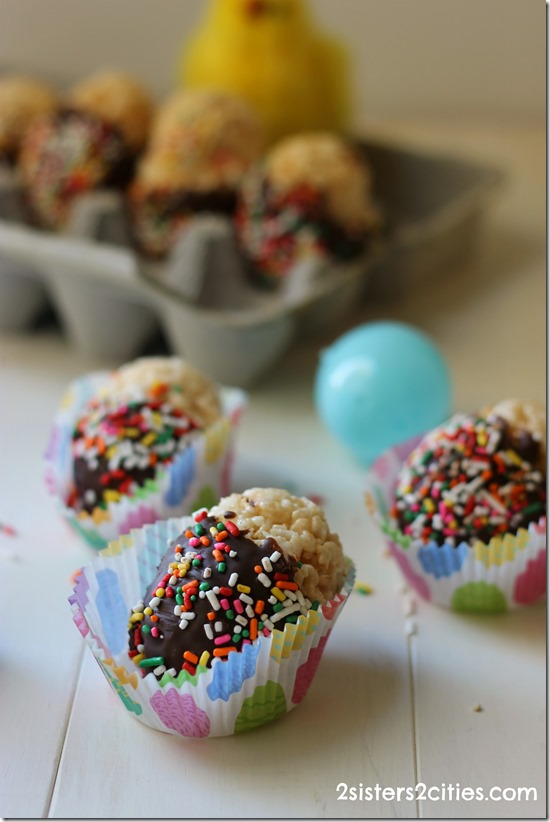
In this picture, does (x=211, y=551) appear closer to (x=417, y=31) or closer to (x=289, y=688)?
(x=289, y=688)

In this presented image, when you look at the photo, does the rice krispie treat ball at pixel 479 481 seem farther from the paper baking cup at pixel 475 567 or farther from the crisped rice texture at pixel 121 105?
Result: the crisped rice texture at pixel 121 105

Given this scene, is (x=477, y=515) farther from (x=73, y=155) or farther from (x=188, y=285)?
(x=73, y=155)

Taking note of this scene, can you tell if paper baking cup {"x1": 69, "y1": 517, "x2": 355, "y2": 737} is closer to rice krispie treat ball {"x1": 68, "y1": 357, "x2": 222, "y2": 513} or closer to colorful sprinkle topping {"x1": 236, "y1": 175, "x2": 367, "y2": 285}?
rice krispie treat ball {"x1": 68, "y1": 357, "x2": 222, "y2": 513}

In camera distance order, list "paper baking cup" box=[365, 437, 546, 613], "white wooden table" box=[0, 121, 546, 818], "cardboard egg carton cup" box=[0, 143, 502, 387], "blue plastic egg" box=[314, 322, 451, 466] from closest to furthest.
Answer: "white wooden table" box=[0, 121, 546, 818] → "paper baking cup" box=[365, 437, 546, 613] → "blue plastic egg" box=[314, 322, 451, 466] → "cardboard egg carton cup" box=[0, 143, 502, 387]

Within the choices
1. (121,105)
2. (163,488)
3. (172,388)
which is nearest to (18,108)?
(121,105)

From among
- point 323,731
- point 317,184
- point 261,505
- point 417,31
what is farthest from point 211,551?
point 417,31

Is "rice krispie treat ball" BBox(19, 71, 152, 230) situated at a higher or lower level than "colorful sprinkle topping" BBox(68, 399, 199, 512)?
higher

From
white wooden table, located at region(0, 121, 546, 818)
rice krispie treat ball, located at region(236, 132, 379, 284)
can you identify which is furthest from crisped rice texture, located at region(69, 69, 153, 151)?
white wooden table, located at region(0, 121, 546, 818)
